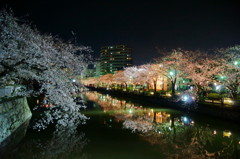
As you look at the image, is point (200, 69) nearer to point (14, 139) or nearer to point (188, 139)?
point (188, 139)

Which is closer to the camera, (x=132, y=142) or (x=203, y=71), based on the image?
(x=132, y=142)

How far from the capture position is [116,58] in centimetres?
14225

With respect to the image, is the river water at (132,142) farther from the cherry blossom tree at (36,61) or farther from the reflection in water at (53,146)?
the cherry blossom tree at (36,61)

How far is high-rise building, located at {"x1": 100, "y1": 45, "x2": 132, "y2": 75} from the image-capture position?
140062 mm

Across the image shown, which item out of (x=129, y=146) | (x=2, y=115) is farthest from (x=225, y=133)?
(x=2, y=115)

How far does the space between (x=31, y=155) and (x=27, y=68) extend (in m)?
4.74

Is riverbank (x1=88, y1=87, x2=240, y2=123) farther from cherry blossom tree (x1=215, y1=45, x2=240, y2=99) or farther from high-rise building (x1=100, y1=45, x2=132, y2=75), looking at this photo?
high-rise building (x1=100, y1=45, x2=132, y2=75)

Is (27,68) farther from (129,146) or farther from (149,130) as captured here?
(149,130)

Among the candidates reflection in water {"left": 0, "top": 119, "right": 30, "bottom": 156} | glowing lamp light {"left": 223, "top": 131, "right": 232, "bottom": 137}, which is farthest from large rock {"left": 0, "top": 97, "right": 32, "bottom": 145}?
glowing lamp light {"left": 223, "top": 131, "right": 232, "bottom": 137}

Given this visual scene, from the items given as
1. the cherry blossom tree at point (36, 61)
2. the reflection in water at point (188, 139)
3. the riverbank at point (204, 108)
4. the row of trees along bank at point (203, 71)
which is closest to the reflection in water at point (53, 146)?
the cherry blossom tree at point (36, 61)

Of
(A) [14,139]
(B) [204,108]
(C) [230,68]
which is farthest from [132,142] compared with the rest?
(C) [230,68]

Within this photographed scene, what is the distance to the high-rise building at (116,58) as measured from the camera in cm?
14006

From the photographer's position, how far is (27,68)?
8.53 metres

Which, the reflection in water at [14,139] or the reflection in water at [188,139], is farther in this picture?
the reflection in water at [14,139]
